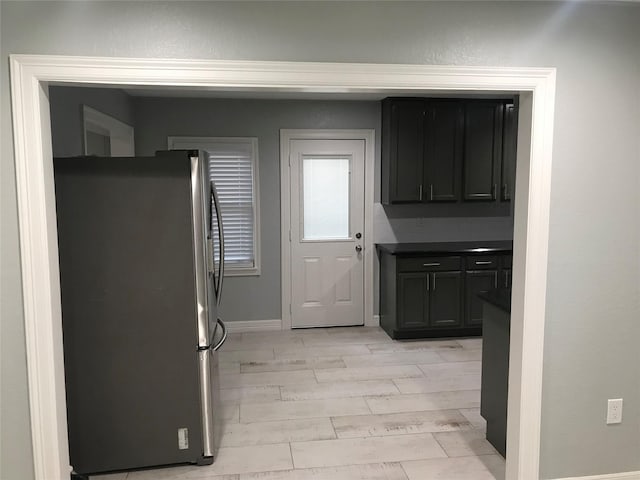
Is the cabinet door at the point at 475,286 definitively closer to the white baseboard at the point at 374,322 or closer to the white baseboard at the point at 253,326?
the white baseboard at the point at 374,322

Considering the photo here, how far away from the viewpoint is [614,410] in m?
2.49

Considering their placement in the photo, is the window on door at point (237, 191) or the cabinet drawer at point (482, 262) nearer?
the cabinet drawer at point (482, 262)

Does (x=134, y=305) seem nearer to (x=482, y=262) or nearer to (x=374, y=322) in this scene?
(x=374, y=322)

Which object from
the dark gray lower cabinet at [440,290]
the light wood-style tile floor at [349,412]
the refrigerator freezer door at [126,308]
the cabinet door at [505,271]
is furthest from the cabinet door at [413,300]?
the refrigerator freezer door at [126,308]

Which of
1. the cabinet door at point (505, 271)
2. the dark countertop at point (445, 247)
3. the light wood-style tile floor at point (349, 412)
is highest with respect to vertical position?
the dark countertop at point (445, 247)

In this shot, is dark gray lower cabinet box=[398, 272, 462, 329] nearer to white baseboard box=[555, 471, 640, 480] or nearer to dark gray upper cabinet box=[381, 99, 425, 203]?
dark gray upper cabinet box=[381, 99, 425, 203]

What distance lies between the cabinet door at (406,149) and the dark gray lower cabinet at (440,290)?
2.26ft

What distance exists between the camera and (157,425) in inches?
108

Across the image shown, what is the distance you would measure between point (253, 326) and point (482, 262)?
2.39m

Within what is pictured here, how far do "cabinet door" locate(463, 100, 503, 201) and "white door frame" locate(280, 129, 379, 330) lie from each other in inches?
37.6

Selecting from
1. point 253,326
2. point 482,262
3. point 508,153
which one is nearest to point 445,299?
point 482,262

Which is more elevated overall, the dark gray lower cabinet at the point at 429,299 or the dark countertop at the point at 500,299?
the dark countertop at the point at 500,299

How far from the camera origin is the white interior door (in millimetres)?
5262

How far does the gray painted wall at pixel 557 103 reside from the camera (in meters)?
2.03
